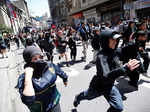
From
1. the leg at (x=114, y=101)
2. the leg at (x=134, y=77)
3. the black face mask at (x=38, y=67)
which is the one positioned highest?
the black face mask at (x=38, y=67)

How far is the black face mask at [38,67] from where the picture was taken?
188cm

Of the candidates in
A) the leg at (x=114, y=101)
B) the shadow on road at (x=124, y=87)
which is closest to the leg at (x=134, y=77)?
the shadow on road at (x=124, y=87)

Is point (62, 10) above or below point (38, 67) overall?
above

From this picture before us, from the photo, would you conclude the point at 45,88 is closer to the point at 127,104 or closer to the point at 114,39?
the point at 114,39

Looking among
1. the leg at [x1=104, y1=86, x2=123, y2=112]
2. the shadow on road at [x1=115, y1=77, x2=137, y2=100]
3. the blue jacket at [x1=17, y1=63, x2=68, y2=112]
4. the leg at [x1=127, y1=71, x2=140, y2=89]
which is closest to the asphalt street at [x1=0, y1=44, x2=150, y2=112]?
the shadow on road at [x1=115, y1=77, x2=137, y2=100]

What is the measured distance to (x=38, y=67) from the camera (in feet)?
6.29

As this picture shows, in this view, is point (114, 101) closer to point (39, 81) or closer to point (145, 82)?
point (39, 81)

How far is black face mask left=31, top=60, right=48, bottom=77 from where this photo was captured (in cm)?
188

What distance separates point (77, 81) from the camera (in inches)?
209

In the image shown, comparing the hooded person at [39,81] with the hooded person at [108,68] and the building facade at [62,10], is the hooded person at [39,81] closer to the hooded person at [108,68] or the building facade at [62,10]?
the hooded person at [108,68]

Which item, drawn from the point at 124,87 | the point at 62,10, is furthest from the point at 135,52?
the point at 62,10

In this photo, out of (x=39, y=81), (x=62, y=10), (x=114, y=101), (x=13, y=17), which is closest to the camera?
(x=39, y=81)

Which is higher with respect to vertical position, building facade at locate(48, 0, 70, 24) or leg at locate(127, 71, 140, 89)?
building facade at locate(48, 0, 70, 24)

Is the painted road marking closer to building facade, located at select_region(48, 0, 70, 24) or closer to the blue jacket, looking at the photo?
the blue jacket
